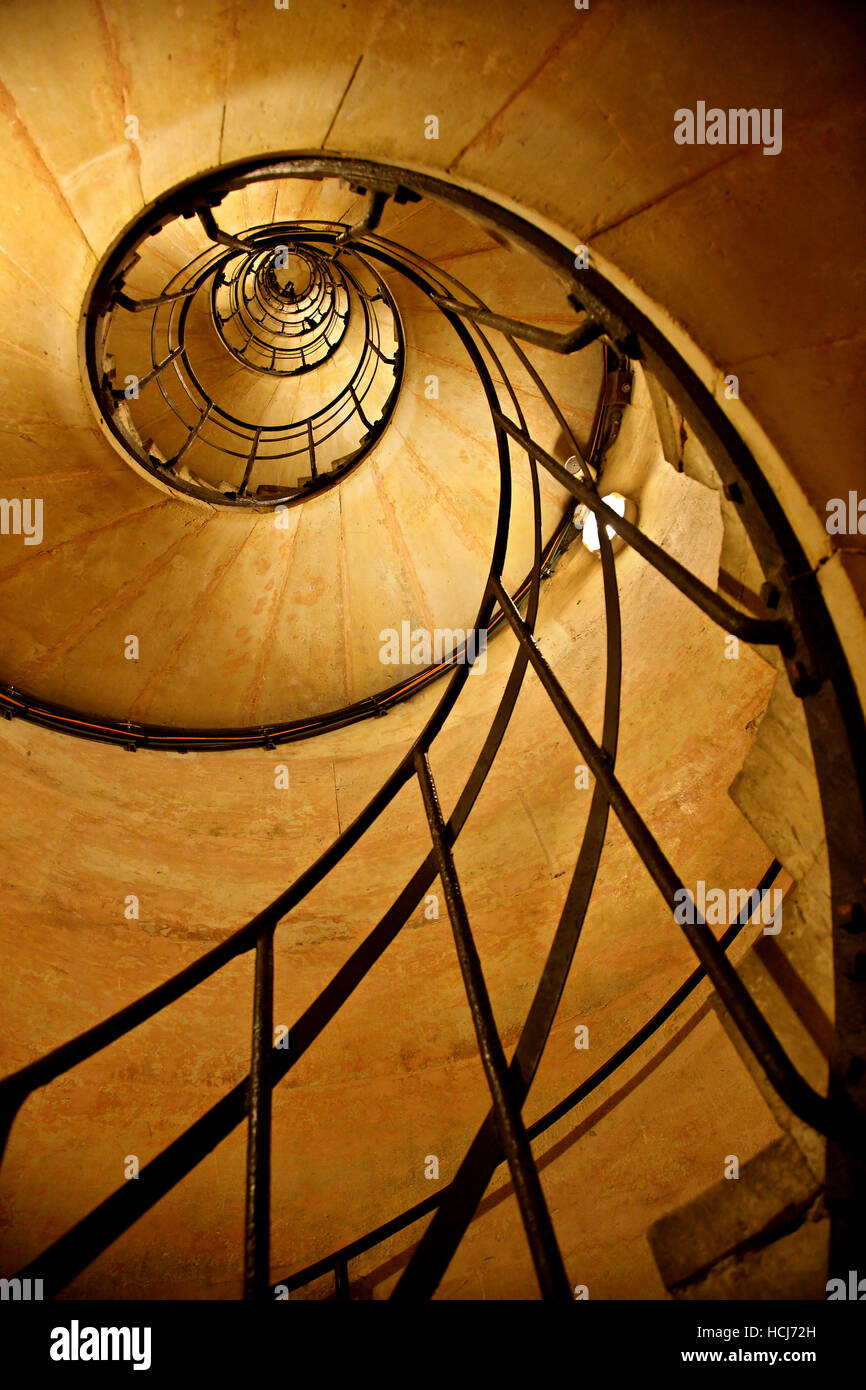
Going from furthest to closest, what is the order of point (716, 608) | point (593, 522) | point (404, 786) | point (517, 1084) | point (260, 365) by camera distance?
point (260, 365)
point (593, 522)
point (404, 786)
point (517, 1084)
point (716, 608)

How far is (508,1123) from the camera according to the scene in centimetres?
133

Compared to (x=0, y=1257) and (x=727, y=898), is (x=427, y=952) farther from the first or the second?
(x=0, y=1257)

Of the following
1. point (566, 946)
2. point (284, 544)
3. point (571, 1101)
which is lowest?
point (571, 1101)

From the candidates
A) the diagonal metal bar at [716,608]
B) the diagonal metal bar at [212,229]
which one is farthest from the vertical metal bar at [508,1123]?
the diagonal metal bar at [212,229]

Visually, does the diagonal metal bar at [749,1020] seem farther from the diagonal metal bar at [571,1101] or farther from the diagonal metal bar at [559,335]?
the diagonal metal bar at [571,1101]

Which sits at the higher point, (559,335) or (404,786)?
(559,335)

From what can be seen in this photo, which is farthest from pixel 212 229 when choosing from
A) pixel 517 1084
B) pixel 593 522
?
pixel 517 1084

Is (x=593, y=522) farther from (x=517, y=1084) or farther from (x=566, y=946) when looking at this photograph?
(x=517, y=1084)

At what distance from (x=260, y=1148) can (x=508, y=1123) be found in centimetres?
52

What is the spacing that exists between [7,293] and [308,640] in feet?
9.70

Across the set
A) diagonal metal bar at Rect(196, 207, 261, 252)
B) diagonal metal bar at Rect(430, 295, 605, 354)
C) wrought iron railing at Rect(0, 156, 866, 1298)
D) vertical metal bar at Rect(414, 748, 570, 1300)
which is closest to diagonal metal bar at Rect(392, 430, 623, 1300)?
wrought iron railing at Rect(0, 156, 866, 1298)

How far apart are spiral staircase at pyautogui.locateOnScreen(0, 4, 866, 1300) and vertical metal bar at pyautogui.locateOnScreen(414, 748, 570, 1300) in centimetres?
1

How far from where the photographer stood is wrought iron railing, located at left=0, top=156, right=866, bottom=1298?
51.8 inches

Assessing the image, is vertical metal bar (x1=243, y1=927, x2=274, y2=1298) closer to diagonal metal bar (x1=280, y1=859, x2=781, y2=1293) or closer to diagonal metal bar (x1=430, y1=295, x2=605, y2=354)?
diagonal metal bar (x1=430, y1=295, x2=605, y2=354)
